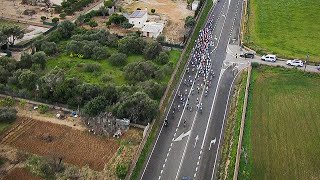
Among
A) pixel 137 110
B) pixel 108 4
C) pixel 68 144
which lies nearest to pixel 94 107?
pixel 137 110

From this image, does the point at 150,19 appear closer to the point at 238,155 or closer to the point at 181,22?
the point at 181,22

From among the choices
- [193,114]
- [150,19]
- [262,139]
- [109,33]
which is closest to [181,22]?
[150,19]

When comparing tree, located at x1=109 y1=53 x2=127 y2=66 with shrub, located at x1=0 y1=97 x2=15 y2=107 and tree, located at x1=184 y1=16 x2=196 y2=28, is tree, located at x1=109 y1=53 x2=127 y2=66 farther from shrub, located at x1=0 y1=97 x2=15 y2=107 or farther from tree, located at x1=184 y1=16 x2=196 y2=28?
tree, located at x1=184 y1=16 x2=196 y2=28

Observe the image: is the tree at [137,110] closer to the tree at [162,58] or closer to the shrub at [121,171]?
the shrub at [121,171]

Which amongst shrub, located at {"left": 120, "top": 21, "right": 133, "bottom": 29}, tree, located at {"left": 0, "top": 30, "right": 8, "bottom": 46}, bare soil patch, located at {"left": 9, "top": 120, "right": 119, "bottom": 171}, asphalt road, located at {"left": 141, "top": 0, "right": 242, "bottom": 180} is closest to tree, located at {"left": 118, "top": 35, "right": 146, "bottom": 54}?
asphalt road, located at {"left": 141, "top": 0, "right": 242, "bottom": 180}

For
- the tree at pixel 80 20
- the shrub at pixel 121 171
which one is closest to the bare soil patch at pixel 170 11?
the tree at pixel 80 20

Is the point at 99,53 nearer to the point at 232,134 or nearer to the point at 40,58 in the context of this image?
the point at 40,58
